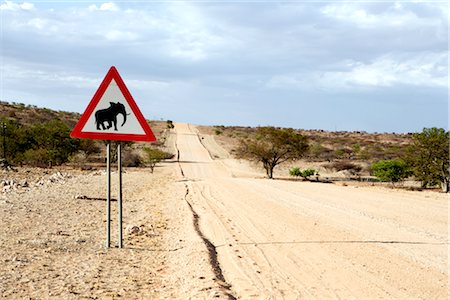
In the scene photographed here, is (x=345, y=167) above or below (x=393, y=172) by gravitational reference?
below

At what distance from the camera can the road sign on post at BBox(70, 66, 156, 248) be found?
787 cm

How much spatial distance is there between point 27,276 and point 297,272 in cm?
363

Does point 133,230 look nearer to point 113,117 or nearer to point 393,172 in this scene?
point 113,117

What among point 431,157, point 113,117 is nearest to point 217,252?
point 113,117

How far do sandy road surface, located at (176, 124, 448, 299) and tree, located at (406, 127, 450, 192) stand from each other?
12922 millimetres

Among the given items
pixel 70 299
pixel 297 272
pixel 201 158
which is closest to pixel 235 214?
pixel 297 272

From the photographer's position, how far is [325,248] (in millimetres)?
8883

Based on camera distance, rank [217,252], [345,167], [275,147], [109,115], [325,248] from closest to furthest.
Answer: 1. [109,115]
2. [217,252]
3. [325,248]
4. [275,147]
5. [345,167]

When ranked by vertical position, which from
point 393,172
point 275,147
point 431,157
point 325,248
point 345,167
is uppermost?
point 275,147

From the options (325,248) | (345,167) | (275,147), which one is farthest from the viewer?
(345,167)

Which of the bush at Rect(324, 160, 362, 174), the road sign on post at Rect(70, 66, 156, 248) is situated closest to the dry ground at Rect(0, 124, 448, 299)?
the road sign on post at Rect(70, 66, 156, 248)

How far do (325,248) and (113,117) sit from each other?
4436 millimetres

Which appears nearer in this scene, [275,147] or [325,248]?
[325,248]

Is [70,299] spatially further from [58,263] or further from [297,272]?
[297,272]
